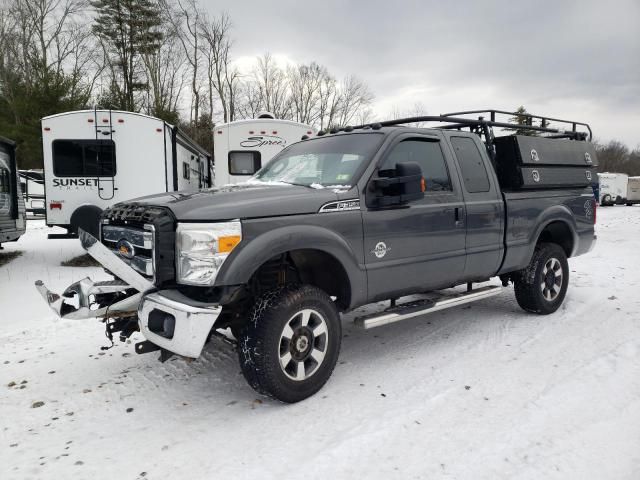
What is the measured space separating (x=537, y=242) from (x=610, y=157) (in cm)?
8386

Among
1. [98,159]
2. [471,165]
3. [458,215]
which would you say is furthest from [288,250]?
[98,159]

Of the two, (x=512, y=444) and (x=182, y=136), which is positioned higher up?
(x=182, y=136)

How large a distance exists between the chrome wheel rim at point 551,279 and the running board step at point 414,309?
0.81m

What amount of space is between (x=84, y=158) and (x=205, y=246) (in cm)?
765

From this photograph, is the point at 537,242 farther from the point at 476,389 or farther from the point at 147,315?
the point at 147,315

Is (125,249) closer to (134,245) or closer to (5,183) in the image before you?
(134,245)

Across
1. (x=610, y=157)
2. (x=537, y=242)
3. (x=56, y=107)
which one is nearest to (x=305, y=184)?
(x=537, y=242)

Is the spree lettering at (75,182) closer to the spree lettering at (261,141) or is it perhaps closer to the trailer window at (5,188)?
the trailer window at (5,188)

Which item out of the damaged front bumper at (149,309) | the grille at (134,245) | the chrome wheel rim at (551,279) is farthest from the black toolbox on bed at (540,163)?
the grille at (134,245)

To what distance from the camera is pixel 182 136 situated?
10.7 m

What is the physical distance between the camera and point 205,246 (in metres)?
3.04

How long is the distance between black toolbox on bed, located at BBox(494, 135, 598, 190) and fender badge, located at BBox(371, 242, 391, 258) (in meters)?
1.95

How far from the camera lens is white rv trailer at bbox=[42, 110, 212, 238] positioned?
→ 9.41m

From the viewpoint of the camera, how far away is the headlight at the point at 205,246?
3033mm
